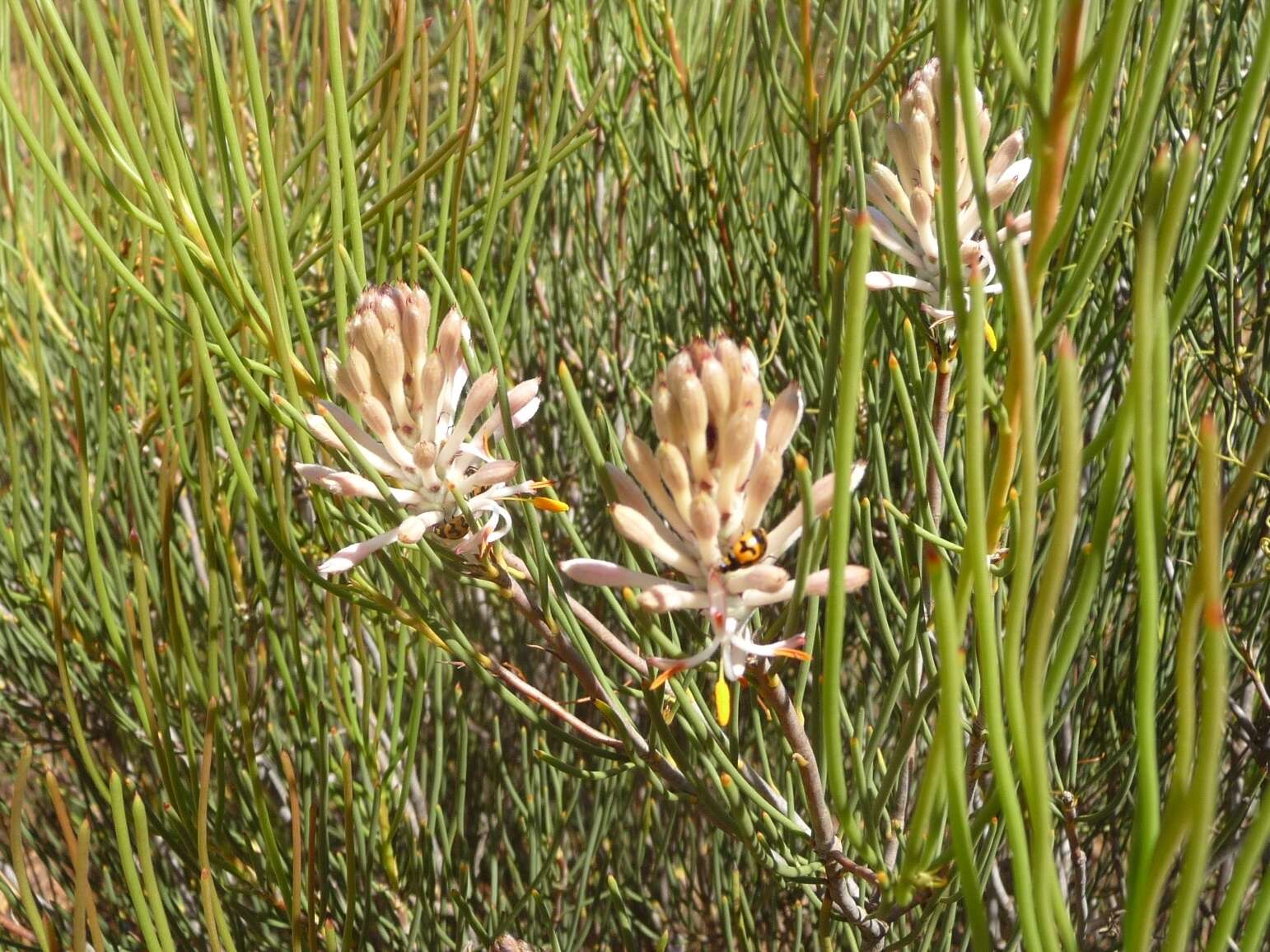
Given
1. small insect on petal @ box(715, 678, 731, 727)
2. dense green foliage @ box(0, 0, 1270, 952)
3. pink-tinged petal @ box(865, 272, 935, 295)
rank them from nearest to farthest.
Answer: dense green foliage @ box(0, 0, 1270, 952)
small insect on petal @ box(715, 678, 731, 727)
pink-tinged petal @ box(865, 272, 935, 295)

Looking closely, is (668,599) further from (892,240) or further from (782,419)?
(892,240)

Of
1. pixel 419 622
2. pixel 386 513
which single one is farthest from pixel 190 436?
pixel 419 622

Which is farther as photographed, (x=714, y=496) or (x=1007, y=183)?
(x=1007, y=183)

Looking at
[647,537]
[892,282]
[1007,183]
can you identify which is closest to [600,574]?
[647,537]

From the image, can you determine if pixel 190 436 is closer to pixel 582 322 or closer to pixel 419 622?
pixel 582 322

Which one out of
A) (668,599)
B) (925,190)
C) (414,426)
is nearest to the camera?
(668,599)

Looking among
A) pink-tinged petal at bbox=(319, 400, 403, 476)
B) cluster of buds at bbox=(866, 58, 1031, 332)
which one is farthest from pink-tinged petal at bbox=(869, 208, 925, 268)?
pink-tinged petal at bbox=(319, 400, 403, 476)

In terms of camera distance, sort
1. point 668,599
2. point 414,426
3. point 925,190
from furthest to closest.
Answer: point 925,190
point 414,426
point 668,599

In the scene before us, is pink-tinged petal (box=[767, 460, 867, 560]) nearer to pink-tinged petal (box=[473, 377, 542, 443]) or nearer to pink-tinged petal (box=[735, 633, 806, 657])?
pink-tinged petal (box=[735, 633, 806, 657])
